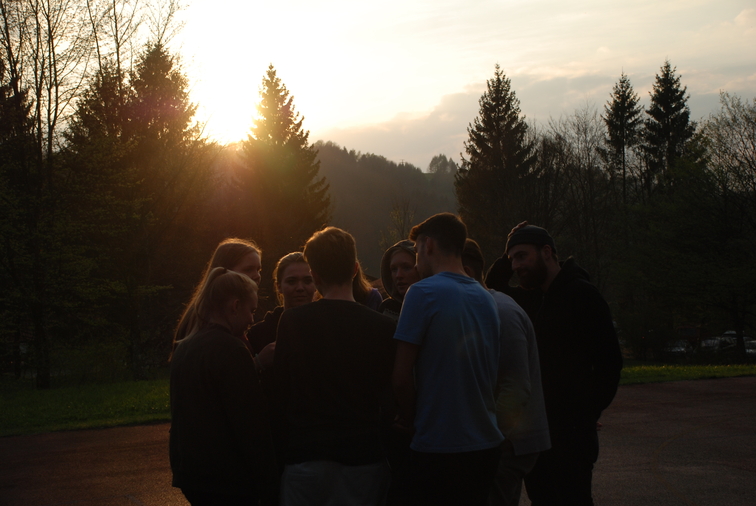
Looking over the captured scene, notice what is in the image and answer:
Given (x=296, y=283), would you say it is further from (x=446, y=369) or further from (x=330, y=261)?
(x=446, y=369)

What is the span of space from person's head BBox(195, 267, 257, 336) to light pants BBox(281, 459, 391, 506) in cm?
74

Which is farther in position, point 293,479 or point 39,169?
point 39,169

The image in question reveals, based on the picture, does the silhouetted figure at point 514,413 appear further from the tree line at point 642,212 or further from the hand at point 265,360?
the tree line at point 642,212

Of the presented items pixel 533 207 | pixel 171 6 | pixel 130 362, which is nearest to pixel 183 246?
pixel 130 362

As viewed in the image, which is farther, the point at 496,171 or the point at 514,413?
the point at 496,171

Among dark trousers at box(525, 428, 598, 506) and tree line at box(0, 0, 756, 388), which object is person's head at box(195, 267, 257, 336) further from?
tree line at box(0, 0, 756, 388)

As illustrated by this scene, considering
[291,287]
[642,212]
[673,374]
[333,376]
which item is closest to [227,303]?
[333,376]

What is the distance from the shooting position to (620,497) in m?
5.75

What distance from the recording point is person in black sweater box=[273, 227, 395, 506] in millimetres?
2734

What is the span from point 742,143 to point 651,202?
6.43 metres

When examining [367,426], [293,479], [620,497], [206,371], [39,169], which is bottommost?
[620,497]

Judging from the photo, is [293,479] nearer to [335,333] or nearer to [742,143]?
[335,333]

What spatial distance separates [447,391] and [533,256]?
147 cm

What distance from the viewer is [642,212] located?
3719cm
